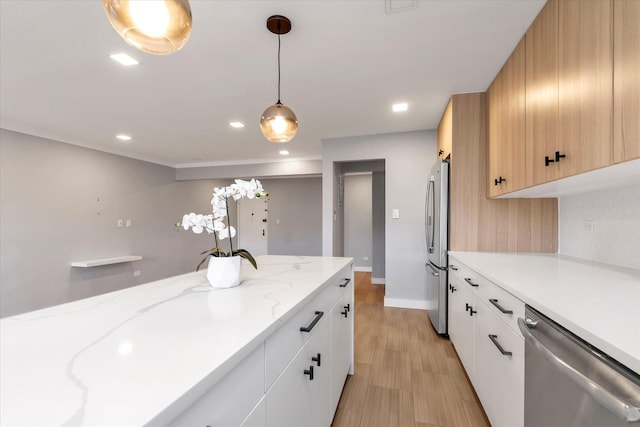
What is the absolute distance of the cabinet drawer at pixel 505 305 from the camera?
3.99ft

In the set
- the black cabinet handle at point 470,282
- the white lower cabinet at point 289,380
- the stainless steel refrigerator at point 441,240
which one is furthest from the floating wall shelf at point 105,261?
the black cabinet handle at point 470,282

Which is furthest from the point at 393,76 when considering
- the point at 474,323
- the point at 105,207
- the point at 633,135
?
the point at 105,207

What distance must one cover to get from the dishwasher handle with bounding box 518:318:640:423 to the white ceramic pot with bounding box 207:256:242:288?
1.17 metres

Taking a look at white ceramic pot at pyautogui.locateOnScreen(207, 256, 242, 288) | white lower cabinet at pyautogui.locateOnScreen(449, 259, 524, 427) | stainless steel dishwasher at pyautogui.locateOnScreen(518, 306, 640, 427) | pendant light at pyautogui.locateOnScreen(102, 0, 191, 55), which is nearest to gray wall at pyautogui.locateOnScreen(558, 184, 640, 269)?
white lower cabinet at pyautogui.locateOnScreen(449, 259, 524, 427)

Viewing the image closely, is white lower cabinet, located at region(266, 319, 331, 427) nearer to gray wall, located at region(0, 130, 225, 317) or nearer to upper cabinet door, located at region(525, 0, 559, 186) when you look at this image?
upper cabinet door, located at region(525, 0, 559, 186)

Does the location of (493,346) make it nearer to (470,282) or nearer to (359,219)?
(470,282)

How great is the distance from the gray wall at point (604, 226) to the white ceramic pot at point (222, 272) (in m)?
2.11

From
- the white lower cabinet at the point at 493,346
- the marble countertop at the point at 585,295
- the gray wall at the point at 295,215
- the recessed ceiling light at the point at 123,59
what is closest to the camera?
the marble countertop at the point at 585,295

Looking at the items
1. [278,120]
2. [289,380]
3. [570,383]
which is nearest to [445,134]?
[278,120]

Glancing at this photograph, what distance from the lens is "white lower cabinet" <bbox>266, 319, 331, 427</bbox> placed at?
0.87m

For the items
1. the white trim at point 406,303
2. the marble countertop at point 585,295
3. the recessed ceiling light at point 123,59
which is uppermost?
the recessed ceiling light at point 123,59

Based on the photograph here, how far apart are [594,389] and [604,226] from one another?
1576mm

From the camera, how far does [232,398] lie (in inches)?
24.9

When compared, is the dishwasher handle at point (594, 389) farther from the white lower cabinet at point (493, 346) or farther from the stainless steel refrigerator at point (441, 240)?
the stainless steel refrigerator at point (441, 240)
